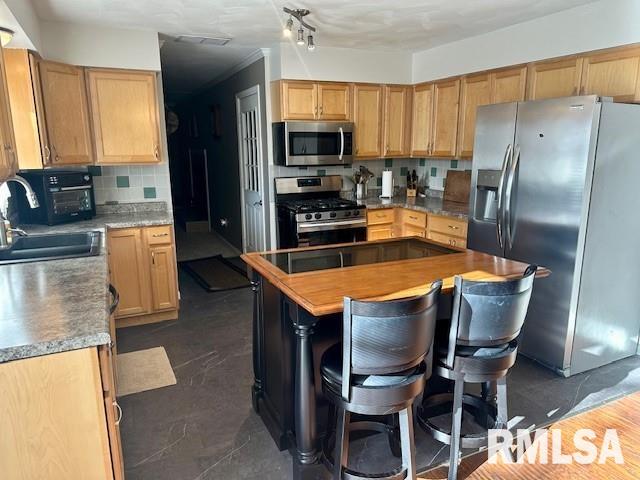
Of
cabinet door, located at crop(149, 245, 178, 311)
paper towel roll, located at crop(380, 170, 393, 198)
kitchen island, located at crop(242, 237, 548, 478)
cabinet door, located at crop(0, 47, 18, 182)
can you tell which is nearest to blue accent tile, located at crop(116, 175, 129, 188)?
cabinet door, located at crop(149, 245, 178, 311)

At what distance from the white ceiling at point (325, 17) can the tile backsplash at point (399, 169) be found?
125cm

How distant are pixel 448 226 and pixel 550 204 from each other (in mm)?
1218

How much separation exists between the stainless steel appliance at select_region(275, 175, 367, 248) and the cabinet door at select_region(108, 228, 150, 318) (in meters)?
1.37

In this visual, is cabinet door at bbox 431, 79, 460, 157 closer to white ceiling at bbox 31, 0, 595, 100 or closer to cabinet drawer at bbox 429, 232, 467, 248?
white ceiling at bbox 31, 0, 595, 100

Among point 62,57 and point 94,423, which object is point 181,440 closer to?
point 94,423

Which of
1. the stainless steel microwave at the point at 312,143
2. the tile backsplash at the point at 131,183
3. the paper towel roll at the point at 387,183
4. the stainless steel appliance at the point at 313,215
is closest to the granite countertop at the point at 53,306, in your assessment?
the tile backsplash at the point at 131,183

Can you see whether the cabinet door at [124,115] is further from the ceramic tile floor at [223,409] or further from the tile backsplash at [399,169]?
the ceramic tile floor at [223,409]

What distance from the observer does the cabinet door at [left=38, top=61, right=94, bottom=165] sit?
3.24 m

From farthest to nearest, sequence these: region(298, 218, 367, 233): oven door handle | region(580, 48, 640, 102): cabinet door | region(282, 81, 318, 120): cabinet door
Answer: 1. region(282, 81, 318, 120): cabinet door
2. region(298, 218, 367, 233): oven door handle
3. region(580, 48, 640, 102): cabinet door

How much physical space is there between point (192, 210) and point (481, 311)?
7.47 meters

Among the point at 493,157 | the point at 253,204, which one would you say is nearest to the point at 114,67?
the point at 253,204

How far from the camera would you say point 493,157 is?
323 cm

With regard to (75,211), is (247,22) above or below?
above

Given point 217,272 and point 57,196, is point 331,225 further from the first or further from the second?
point 57,196
